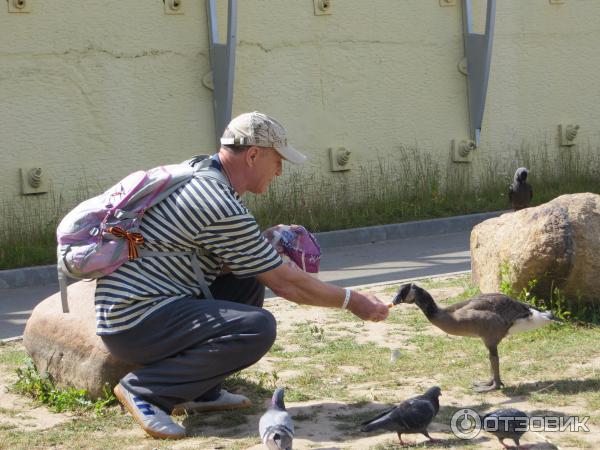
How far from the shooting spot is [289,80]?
1333 cm

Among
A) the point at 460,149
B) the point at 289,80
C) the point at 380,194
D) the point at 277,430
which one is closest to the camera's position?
the point at 277,430

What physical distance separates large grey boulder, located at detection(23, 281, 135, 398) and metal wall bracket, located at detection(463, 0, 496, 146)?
30.4 feet

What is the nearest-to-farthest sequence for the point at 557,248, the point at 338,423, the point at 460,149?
the point at 338,423 < the point at 557,248 < the point at 460,149

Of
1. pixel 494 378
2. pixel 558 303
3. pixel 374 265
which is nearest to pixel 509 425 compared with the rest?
pixel 494 378

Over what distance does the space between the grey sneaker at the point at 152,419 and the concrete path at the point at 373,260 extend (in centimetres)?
330

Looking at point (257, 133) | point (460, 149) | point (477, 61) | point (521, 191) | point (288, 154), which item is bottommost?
point (521, 191)

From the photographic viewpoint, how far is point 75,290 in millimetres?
6234

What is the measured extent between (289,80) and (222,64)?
1.10 metres

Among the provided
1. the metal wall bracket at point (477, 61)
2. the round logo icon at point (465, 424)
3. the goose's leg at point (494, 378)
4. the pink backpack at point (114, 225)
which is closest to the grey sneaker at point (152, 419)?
the pink backpack at point (114, 225)

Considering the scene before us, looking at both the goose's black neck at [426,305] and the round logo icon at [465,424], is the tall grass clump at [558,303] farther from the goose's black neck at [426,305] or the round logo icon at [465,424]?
the round logo icon at [465,424]

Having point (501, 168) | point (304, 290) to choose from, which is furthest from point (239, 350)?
point (501, 168)

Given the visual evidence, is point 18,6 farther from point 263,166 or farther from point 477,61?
point 263,166

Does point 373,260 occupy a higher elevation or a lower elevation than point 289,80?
lower

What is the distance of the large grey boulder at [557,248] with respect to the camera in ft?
22.6
